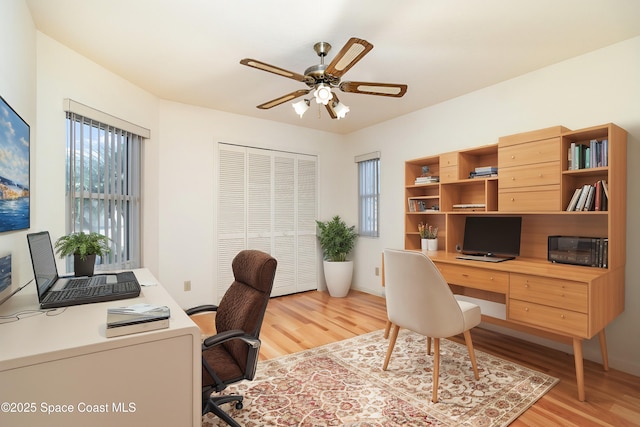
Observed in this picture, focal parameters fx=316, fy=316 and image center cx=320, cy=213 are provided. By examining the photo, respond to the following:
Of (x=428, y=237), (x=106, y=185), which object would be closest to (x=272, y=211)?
(x=106, y=185)

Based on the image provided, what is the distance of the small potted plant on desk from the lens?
3621mm

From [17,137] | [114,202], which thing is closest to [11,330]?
[17,137]

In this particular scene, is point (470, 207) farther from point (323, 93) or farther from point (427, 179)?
point (323, 93)

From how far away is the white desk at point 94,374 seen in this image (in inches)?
38.5

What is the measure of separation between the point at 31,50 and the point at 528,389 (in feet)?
13.7

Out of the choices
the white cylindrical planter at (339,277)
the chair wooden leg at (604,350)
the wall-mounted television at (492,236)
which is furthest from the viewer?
the white cylindrical planter at (339,277)

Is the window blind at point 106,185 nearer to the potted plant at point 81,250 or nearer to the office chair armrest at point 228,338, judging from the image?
the potted plant at point 81,250

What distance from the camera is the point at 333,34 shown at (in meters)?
2.37

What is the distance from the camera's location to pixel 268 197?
15.1 ft

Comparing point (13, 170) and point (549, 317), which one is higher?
point (13, 170)

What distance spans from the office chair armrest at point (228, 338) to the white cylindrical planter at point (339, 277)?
3.14 m

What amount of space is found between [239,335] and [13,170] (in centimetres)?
150

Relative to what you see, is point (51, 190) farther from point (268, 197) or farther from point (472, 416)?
point (472, 416)

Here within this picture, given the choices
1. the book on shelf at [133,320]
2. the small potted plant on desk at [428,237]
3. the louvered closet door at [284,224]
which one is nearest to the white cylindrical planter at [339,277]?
the louvered closet door at [284,224]
